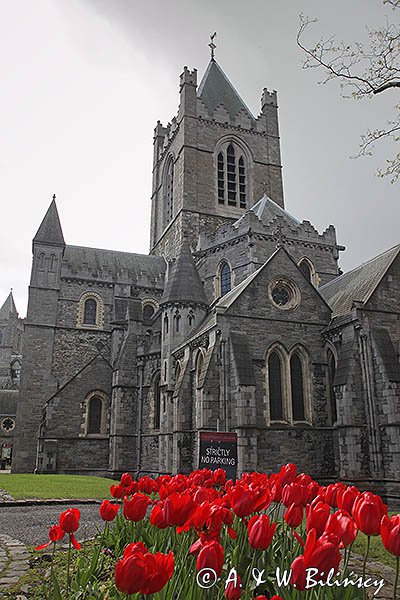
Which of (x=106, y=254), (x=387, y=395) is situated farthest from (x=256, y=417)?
(x=106, y=254)

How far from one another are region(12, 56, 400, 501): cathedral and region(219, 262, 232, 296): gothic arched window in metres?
0.08

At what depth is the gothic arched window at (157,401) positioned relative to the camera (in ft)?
88.0

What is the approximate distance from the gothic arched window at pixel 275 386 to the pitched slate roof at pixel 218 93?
30013 mm

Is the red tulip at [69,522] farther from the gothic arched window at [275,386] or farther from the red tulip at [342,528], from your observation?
the gothic arched window at [275,386]

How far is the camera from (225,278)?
29.3 meters

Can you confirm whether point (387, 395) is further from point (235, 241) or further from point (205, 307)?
point (235, 241)

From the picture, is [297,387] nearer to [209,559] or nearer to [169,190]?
[209,559]

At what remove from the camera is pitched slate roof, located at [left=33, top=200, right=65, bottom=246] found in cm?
3462

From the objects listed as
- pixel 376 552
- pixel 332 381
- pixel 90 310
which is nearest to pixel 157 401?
pixel 90 310

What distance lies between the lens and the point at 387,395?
1655 cm

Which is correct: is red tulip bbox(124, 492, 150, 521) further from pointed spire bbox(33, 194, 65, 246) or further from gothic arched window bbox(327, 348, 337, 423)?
pointed spire bbox(33, 194, 65, 246)

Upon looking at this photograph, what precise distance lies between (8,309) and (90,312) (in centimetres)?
5537

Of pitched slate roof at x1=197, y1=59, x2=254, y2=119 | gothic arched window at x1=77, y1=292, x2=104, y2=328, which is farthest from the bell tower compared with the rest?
gothic arched window at x1=77, y1=292, x2=104, y2=328

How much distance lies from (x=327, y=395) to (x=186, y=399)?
20.5 feet
